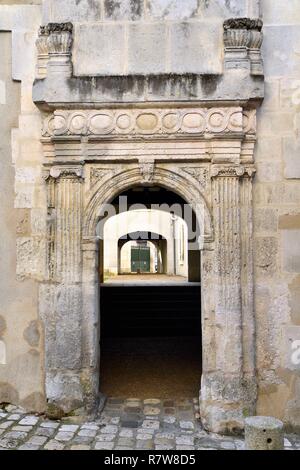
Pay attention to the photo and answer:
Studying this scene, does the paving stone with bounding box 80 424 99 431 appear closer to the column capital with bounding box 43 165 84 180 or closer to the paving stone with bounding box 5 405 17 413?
the paving stone with bounding box 5 405 17 413

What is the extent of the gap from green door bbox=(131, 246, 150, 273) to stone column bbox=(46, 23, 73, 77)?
1823 cm

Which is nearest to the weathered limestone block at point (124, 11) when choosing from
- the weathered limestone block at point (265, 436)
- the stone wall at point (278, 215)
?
the stone wall at point (278, 215)

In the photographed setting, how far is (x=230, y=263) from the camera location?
13.3ft

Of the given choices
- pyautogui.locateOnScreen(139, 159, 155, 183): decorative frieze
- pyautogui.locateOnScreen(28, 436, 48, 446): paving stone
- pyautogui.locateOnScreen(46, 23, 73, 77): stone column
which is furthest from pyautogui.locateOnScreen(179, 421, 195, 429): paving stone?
pyautogui.locateOnScreen(46, 23, 73, 77): stone column

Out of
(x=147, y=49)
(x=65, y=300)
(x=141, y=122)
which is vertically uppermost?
(x=147, y=49)

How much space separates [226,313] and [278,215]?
3.54 feet

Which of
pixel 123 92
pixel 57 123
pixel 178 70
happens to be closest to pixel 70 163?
pixel 57 123

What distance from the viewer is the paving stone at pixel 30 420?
3941 millimetres

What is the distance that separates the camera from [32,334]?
13.9 feet

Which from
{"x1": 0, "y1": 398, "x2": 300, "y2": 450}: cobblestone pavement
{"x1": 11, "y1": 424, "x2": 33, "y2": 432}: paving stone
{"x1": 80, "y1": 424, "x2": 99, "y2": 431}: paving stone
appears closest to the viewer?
{"x1": 0, "y1": 398, "x2": 300, "y2": 450}: cobblestone pavement

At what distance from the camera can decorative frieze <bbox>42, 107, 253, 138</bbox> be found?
4.11 meters

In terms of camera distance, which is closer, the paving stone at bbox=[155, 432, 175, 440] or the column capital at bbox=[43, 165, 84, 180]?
the paving stone at bbox=[155, 432, 175, 440]

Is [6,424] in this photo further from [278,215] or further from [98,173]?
[278,215]

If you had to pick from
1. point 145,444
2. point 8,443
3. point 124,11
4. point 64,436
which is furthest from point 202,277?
point 124,11
